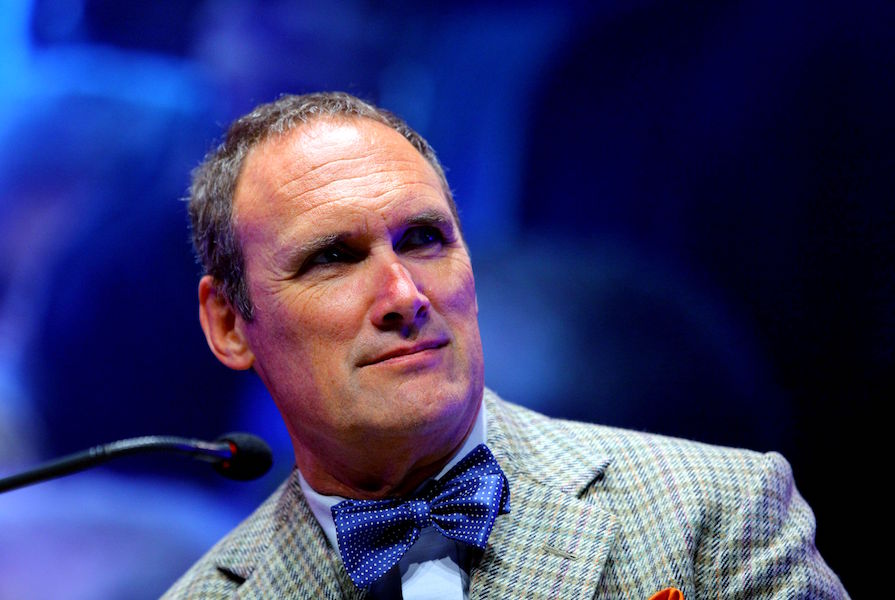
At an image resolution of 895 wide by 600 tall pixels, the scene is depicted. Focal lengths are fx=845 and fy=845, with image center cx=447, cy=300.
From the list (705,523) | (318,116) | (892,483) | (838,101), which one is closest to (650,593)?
(705,523)

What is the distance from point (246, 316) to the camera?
7.16 feet

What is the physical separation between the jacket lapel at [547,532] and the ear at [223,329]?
0.71 metres

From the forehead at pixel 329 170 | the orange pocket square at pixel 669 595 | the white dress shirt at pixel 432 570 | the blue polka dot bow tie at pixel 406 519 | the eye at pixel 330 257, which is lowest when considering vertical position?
the orange pocket square at pixel 669 595

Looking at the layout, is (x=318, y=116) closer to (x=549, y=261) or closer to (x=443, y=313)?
(x=443, y=313)

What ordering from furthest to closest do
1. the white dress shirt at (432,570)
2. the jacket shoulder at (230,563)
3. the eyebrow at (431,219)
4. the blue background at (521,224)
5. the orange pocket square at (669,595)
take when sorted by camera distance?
1. the blue background at (521,224)
2. the jacket shoulder at (230,563)
3. the eyebrow at (431,219)
4. the white dress shirt at (432,570)
5. the orange pocket square at (669,595)

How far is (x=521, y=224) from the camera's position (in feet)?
9.56

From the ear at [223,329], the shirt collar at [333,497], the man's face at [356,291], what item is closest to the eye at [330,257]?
the man's face at [356,291]

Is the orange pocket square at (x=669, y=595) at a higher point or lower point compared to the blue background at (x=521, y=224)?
lower

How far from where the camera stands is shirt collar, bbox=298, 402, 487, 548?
2049 mm

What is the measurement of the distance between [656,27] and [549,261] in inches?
33.4

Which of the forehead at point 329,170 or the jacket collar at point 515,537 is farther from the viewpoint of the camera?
the forehead at point 329,170

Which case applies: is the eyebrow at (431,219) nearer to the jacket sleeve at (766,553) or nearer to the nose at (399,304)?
the nose at (399,304)

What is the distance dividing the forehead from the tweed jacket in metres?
0.66

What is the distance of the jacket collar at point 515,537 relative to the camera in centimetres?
181
